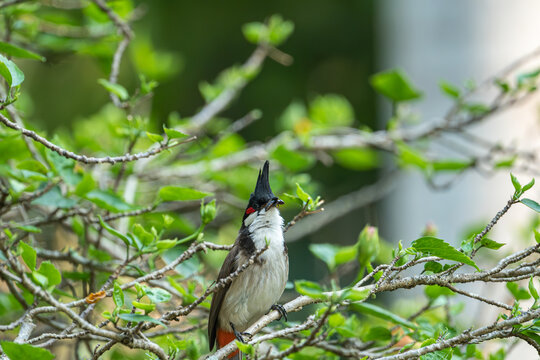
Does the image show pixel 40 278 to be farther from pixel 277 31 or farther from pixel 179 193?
pixel 277 31

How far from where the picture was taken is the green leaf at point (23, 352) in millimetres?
745

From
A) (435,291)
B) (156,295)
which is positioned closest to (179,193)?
(156,295)

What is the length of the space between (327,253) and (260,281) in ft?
0.49

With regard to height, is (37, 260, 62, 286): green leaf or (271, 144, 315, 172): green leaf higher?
(271, 144, 315, 172): green leaf

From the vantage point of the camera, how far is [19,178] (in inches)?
43.4

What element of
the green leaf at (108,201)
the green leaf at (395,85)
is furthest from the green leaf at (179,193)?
the green leaf at (395,85)

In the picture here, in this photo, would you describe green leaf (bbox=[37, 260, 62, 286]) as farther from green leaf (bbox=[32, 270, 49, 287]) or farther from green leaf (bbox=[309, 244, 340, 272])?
green leaf (bbox=[309, 244, 340, 272])

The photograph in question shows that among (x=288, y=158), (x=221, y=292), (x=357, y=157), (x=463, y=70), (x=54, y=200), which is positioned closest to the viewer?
(x=54, y=200)

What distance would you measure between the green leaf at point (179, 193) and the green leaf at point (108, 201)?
65mm

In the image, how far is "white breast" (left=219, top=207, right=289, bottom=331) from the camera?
124 centimetres

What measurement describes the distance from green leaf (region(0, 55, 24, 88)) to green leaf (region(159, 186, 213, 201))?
28 cm

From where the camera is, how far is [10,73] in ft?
2.73

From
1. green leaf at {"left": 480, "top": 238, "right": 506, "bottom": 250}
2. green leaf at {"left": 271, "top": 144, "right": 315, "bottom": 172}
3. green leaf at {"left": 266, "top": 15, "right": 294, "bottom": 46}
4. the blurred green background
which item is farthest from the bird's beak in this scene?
the blurred green background

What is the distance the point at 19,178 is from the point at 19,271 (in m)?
0.36
